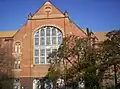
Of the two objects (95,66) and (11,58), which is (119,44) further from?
(11,58)

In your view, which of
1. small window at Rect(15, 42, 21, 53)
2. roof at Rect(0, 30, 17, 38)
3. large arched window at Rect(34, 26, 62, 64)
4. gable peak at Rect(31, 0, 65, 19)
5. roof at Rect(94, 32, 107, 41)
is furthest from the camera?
roof at Rect(0, 30, 17, 38)

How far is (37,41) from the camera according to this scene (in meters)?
52.3

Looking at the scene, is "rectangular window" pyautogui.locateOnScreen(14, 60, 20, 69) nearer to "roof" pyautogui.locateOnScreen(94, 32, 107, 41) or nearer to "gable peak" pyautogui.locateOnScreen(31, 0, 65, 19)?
"gable peak" pyautogui.locateOnScreen(31, 0, 65, 19)

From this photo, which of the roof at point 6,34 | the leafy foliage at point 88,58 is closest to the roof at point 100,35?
the leafy foliage at point 88,58

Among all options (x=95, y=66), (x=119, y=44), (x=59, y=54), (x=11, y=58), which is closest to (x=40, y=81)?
(x=11, y=58)

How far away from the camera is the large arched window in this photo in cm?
5175

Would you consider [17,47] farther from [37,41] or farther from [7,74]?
[7,74]

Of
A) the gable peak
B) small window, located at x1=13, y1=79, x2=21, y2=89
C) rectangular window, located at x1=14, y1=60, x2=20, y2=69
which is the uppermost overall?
the gable peak

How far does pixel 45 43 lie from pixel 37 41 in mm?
1565

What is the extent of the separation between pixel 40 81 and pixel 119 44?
68.0 feet

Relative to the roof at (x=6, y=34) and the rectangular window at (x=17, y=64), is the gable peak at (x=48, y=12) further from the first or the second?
the rectangular window at (x=17, y=64)

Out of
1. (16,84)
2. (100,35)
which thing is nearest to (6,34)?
(16,84)

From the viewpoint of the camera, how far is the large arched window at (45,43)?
5175 centimetres

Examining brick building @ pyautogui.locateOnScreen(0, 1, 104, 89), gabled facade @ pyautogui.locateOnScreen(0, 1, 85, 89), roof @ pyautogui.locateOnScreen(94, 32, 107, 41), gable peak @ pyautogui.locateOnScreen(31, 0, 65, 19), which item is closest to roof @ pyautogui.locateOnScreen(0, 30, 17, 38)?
brick building @ pyautogui.locateOnScreen(0, 1, 104, 89)
